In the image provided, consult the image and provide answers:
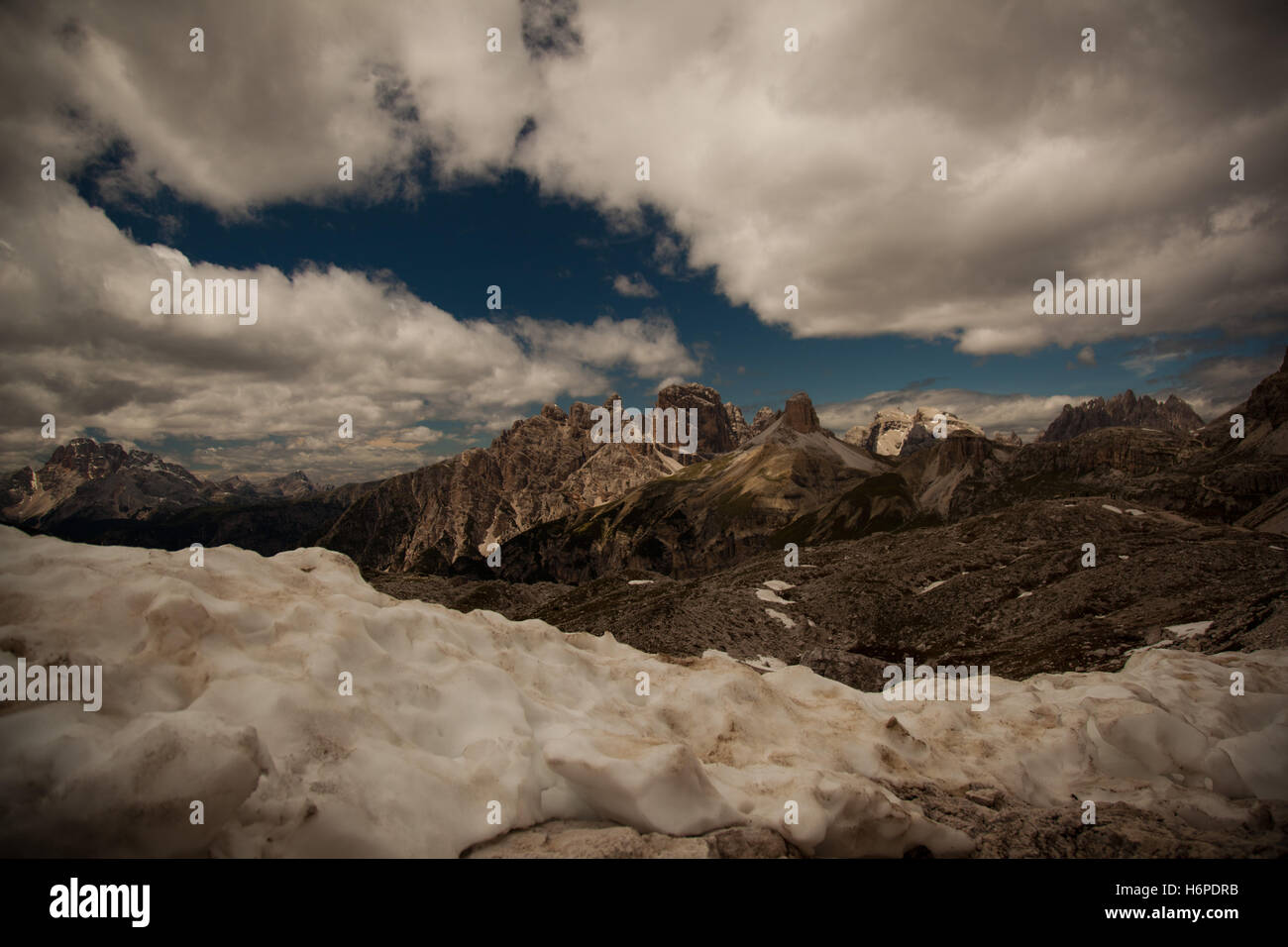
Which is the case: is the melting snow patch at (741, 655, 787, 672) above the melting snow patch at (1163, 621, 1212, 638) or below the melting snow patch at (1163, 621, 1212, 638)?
below

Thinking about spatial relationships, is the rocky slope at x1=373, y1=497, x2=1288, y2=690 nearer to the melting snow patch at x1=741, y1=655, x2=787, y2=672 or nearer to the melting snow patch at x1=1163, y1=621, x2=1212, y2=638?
the melting snow patch at x1=1163, y1=621, x2=1212, y2=638

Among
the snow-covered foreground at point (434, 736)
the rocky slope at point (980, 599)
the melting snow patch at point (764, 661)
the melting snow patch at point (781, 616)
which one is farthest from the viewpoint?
the melting snow patch at point (781, 616)

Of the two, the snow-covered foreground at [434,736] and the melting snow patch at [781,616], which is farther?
the melting snow patch at [781,616]

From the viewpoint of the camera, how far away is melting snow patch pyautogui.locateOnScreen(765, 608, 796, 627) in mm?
75938

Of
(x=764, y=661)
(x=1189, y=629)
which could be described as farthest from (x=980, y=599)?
(x=764, y=661)

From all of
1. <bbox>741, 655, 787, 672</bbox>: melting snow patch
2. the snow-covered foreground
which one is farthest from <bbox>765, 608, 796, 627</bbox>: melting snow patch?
the snow-covered foreground

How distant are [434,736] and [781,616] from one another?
7212cm

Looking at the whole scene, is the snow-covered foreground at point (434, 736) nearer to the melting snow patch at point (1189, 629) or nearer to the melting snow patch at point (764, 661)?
the melting snow patch at point (1189, 629)

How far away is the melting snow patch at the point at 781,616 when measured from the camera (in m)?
75.9

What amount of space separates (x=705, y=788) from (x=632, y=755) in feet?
4.61

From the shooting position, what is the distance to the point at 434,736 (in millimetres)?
10812

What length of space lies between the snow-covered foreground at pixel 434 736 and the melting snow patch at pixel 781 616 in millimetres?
58897

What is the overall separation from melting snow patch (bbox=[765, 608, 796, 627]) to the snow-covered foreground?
58.9m

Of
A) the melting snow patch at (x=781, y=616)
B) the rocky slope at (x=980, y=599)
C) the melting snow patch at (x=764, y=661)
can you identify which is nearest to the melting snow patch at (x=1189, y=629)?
the rocky slope at (x=980, y=599)
